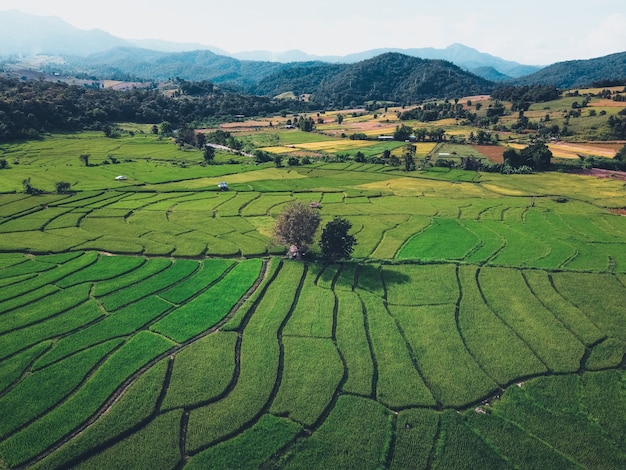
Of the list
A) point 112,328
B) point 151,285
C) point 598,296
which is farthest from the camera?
point 151,285

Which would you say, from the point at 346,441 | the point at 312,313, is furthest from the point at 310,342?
the point at 346,441

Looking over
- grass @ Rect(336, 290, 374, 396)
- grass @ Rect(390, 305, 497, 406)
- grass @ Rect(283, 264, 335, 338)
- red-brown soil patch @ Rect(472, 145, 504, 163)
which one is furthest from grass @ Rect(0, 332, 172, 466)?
red-brown soil patch @ Rect(472, 145, 504, 163)

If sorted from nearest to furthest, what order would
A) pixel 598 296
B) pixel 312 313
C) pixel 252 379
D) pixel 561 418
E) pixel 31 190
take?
pixel 561 418
pixel 252 379
pixel 312 313
pixel 598 296
pixel 31 190

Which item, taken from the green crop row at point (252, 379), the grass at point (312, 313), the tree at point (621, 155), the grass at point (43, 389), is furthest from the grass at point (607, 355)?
the tree at point (621, 155)

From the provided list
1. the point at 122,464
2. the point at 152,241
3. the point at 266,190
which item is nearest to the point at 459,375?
the point at 122,464

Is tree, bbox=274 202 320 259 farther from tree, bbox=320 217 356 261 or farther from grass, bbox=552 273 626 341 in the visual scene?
grass, bbox=552 273 626 341

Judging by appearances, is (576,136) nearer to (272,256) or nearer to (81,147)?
(272,256)

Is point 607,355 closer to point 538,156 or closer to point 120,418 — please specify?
point 120,418
